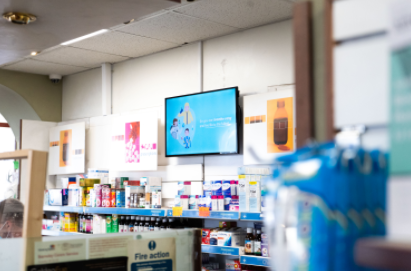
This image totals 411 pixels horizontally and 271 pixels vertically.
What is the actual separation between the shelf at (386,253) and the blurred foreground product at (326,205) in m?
0.15

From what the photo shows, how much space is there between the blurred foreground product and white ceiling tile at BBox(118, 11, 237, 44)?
3.54 meters

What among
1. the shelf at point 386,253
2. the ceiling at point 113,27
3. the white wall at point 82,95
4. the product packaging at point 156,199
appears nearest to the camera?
the shelf at point 386,253

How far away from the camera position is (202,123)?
15.2ft

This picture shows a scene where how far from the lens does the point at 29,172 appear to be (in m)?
1.82

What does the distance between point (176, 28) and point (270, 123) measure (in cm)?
137

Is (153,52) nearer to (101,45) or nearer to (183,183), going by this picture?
(101,45)

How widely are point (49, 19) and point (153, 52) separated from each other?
2.91 metres

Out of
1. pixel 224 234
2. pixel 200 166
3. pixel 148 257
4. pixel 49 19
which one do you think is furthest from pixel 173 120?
pixel 148 257

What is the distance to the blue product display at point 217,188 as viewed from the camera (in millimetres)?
4211

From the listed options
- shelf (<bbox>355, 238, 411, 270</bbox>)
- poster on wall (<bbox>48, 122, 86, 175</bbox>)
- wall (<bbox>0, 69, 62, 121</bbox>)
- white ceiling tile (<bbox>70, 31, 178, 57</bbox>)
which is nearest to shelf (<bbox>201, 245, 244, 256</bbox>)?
white ceiling tile (<bbox>70, 31, 178, 57</bbox>)

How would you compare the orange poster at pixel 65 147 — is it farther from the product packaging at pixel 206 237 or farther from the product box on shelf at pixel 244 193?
the product box on shelf at pixel 244 193

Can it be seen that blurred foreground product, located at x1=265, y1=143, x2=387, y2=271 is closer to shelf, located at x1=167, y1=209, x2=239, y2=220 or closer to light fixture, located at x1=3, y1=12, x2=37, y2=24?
light fixture, located at x1=3, y1=12, x2=37, y2=24

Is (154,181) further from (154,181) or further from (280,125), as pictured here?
(280,125)

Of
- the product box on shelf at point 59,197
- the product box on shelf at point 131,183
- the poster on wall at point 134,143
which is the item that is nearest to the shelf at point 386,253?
the poster on wall at point 134,143
